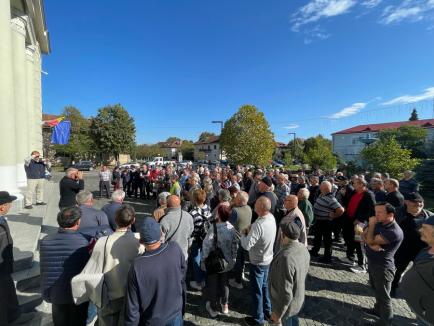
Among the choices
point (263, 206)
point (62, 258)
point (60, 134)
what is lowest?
point (62, 258)

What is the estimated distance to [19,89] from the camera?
9.55 m

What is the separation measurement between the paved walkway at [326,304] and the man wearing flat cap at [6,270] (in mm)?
591

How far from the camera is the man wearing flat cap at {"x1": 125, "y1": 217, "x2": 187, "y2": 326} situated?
6.98ft

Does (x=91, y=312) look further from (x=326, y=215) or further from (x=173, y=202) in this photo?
(x=326, y=215)

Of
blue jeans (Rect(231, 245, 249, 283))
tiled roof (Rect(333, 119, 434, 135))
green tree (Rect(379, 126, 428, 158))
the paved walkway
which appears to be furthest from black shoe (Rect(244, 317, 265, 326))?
tiled roof (Rect(333, 119, 434, 135))

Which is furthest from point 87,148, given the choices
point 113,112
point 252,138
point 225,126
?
point 252,138

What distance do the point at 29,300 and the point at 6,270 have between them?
1320mm

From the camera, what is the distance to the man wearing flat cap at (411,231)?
4.33 meters

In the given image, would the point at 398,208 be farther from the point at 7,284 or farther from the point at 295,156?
the point at 295,156

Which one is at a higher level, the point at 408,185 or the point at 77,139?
the point at 77,139

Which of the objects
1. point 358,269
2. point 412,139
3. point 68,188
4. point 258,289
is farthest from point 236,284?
point 412,139

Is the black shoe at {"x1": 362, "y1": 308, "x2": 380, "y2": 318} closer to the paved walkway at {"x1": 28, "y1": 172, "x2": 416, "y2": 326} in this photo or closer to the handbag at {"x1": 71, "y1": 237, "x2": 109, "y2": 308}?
the paved walkway at {"x1": 28, "y1": 172, "x2": 416, "y2": 326}

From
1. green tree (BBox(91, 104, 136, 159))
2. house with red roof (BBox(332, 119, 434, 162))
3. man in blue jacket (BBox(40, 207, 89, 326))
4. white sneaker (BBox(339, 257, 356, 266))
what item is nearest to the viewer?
man in blue jacket (BBox(40, 207, 89, 326))

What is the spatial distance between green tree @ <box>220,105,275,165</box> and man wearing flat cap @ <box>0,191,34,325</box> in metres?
31.8
